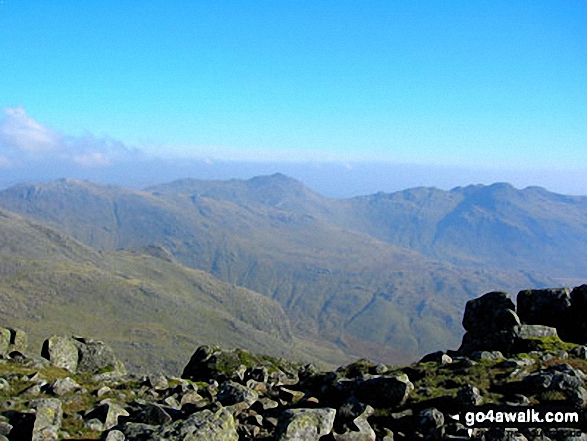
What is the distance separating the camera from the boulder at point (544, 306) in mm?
42219

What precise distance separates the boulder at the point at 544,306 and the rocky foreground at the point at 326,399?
1.68 meters

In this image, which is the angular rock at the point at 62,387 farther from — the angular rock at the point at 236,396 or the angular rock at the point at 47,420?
the angular rock at the point at 236,396

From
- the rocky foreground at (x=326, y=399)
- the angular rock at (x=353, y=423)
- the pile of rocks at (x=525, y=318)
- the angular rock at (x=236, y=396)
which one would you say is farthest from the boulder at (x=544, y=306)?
the angular rock at (x=236, y=396)

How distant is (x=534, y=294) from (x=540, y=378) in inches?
977

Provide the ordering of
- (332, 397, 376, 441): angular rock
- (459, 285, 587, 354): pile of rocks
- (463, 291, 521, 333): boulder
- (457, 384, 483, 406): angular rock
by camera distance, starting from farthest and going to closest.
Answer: (463, 291, 521, 333): boulder, (459, 285, 587, 354): pile of rocks, (457, 384, 483, 406): angular rock, (332, 397, 376, 441): angular rock

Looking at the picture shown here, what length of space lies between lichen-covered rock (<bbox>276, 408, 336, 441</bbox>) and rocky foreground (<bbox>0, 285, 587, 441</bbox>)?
42 millimetres

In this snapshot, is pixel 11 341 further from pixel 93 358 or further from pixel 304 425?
pixel 304 425

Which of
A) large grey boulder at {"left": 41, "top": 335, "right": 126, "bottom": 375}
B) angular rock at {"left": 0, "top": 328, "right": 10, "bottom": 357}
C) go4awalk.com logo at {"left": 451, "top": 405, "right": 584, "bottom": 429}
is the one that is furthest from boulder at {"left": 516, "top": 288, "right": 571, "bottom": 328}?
angular rock at {"left": 0, "top": 328, "right": 10, "bottom": 357}

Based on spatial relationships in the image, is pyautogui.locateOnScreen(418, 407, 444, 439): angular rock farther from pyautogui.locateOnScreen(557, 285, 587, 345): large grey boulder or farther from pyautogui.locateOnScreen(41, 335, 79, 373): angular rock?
pyautogui.locateOnScreen(41, 335, 79, 373): angular rock

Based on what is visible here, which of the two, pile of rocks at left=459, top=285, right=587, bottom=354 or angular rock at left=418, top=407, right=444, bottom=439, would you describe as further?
pile of rocks at left=459, top=285, right=587, bottom=354

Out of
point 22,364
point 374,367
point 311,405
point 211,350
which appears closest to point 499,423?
point 311,405

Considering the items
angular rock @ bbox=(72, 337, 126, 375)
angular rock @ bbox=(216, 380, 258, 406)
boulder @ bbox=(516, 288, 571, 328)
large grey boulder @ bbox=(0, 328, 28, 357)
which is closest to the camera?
angular rock @ bbox=(216, 380, 258, 406)

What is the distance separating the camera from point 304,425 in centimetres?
1958

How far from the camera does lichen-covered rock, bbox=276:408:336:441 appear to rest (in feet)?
63.1
